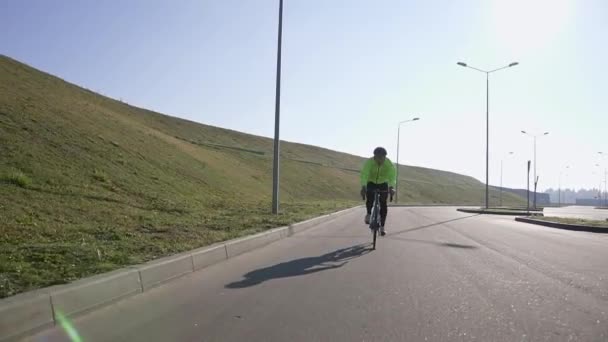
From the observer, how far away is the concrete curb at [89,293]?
4391mm

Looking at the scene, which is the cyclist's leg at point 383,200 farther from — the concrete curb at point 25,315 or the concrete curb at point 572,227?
the concrete curb at point 572,227

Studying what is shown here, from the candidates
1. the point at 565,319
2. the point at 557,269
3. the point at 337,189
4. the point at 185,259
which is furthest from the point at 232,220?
the point at 337,189

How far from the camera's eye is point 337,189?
67.4 metres

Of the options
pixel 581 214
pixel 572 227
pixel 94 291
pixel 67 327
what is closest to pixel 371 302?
pixel 94 291

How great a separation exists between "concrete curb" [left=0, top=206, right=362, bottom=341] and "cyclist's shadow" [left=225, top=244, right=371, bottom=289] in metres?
0.88

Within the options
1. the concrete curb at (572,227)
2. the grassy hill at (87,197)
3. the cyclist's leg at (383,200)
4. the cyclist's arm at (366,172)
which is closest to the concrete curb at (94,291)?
the grassy hill at (87,197)

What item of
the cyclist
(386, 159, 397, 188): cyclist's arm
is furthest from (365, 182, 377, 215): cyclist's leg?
(386, 159, 397, 188): cyclist's arm

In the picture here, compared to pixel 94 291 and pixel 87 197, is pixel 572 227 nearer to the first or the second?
pixel 87 197

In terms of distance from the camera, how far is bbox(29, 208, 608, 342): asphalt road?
462 centimetres

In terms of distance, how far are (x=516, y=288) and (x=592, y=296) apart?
82cm

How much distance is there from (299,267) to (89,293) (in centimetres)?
361

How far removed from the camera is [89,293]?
17.6 feet

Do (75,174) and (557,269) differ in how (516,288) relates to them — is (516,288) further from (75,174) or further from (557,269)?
(75,174)

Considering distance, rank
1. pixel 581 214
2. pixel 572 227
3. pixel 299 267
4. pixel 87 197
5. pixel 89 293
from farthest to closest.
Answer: pixel 581 214 → pixel 572 227 → pixel 87 197 → pixel 299 267 → pixel 89 293
